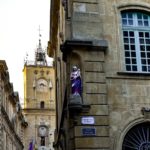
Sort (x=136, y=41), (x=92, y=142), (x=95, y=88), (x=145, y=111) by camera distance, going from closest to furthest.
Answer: (x=92, y=142)
(x=95, y=88)
(x=145, y=111)
(x=136, y=41)

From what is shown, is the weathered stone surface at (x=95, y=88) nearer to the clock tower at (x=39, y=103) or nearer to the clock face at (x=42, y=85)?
the clock tower at (x=39, y=103)

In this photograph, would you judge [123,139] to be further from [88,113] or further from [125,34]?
[125,34]

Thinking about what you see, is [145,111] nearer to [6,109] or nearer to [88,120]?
[88,120]

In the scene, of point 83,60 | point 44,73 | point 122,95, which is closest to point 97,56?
point 83,60

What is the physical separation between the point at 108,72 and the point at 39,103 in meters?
70.1

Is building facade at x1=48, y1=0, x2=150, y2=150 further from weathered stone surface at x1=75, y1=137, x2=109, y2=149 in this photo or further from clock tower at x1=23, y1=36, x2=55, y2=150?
clock tower at x1=23, y1=36, x2=55, y2=150

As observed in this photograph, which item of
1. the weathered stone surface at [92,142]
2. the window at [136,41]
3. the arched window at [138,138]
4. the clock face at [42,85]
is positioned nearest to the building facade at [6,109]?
the window at [136,41]

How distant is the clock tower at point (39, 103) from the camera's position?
83000 millimetres

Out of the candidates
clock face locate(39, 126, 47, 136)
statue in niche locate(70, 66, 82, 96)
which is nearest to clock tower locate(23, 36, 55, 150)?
clock face locate(39, 126, 47, 136)

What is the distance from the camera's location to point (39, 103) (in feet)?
287

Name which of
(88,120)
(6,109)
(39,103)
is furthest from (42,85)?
(88,120)

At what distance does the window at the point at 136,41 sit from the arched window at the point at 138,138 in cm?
230

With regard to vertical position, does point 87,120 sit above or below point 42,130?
below

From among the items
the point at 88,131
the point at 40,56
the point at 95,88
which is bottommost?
the point at 88,131
